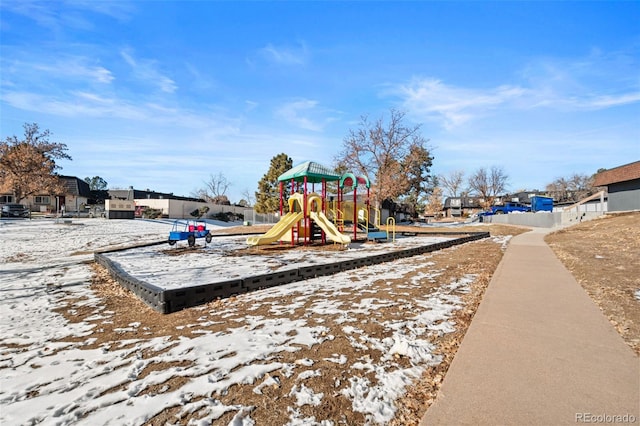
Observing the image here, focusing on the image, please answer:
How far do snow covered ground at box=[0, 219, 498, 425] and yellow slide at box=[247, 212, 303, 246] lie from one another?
294 inches

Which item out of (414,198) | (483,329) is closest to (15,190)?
(483,329)

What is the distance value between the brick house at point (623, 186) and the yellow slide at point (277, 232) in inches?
1143

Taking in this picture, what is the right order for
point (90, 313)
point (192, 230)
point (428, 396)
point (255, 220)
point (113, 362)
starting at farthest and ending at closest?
point (255, 220) → point (192, 230) → point (90, 313) → point (113, 362) → point (428, 396)

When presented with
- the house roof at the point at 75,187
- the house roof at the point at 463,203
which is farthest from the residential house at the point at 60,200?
the house roof at the point at 463,203

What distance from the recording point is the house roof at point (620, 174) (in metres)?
26.7

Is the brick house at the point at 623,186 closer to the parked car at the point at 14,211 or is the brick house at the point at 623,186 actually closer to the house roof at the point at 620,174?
the house roof at the point at 620,174

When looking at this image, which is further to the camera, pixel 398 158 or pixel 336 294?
pixel 398 158

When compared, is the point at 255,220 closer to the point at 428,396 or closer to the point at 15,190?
the point at 15,190

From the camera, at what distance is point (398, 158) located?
35062mm

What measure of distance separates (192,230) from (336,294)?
38.4 ft

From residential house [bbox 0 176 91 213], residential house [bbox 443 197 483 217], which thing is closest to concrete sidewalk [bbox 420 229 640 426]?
residential house [bbox 0 176 91 213]

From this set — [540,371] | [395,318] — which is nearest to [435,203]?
[395,318]

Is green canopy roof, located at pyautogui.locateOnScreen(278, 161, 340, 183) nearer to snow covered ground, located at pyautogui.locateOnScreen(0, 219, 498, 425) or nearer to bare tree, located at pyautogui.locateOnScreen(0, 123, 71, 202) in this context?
snow covered ground, located at pyautogui.locateOnScreen(0, 219, 498, 425)

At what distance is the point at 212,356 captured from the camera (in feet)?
12.5
